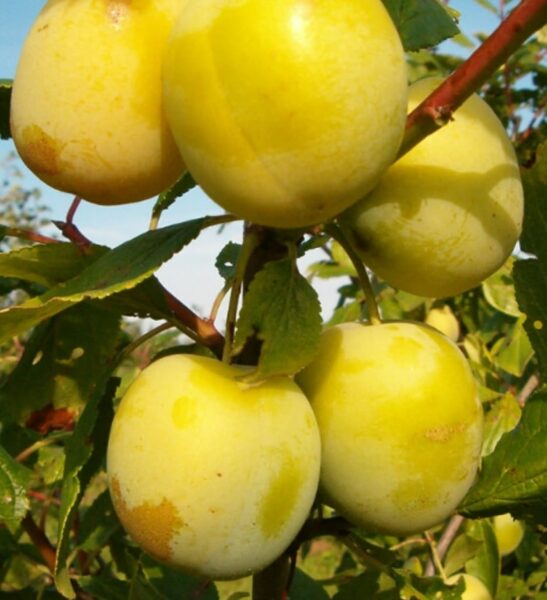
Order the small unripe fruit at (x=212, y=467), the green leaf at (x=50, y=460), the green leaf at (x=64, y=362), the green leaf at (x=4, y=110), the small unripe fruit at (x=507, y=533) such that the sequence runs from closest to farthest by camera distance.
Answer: the small unripe fruit at (x=212, y=467) < the green leaf at (x=4, y=110) < the green leaf at (x=64, y=362) < the green leaf at (x=50, y=460) < the small unripe fruit at (x=507, y=533)

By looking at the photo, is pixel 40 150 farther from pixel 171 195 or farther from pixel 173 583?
pixel 173 583

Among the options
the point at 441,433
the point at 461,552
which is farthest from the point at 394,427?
the point at 461,552

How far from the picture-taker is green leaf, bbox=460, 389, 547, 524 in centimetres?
102

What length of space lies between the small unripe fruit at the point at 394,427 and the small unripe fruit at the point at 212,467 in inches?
1.8

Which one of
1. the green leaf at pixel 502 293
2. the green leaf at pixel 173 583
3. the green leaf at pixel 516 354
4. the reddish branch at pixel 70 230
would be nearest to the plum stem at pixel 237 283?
the reddish branch at pixel 70 230

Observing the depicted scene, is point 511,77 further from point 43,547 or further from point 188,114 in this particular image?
point 188,114

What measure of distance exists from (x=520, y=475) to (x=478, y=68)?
1.77 ft

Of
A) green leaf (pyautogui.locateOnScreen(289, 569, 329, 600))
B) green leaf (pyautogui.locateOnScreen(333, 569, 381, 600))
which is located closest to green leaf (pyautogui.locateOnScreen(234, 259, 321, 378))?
green leaf (pyautogui.locateOnScreen(333, 569, 381, 600))

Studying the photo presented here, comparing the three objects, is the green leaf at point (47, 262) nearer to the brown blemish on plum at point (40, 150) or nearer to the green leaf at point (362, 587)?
the brown blemish on plum at point (40, 150)

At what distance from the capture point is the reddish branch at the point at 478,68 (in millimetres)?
659

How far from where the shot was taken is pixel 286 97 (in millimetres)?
701

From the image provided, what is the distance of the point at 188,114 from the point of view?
74cm

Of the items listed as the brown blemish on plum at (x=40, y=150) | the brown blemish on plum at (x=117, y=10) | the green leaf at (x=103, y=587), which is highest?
the brown blemish on plum at (x=117, y=10)

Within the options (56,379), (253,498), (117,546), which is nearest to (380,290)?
(117,546)
